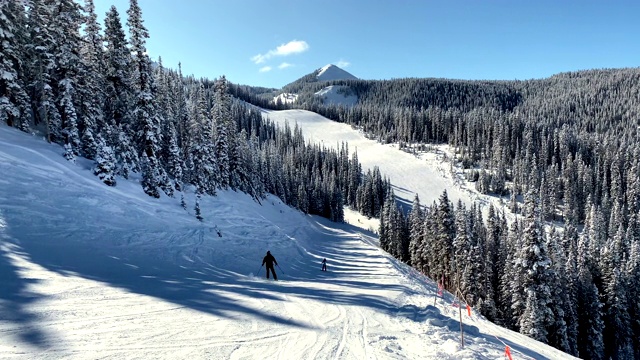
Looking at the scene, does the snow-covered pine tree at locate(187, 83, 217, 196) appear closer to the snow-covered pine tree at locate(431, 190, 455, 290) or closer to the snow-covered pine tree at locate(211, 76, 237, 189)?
the snow-covered pine tree at locate(211, 76, 237, 189)

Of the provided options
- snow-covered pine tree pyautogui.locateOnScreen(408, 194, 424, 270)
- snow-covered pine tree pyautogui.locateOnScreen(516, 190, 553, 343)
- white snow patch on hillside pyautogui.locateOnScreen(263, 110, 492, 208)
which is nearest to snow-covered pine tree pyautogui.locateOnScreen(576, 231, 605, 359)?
snow-covered pine tree pyautogui.locateOnScreen(516, 190, 553, 343)

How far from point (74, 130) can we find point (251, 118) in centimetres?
16444

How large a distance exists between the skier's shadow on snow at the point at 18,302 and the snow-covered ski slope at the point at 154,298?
0.03 meters

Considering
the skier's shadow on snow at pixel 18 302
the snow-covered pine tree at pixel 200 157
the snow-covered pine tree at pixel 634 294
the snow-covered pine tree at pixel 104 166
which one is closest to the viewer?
the skier's shadow on snow at pixel 18 302

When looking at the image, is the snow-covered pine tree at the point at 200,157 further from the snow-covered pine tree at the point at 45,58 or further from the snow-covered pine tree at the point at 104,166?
the snow-covered pine tree at the point at 45,58

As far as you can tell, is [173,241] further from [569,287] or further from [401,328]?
[569,287]

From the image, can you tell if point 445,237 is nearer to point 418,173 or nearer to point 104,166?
point 104,166

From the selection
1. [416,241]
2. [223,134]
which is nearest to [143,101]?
[223,134]

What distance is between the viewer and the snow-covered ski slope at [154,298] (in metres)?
8.91

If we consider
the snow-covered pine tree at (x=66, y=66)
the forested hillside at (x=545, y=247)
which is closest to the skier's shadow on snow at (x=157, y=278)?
the snow-covered pine tree at (x=66, y=66)

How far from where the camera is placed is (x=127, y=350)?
8.16m

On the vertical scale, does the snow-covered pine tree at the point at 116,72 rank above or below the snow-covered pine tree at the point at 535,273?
above

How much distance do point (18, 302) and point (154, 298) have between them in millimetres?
3684

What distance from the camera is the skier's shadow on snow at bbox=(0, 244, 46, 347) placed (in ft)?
26.6
